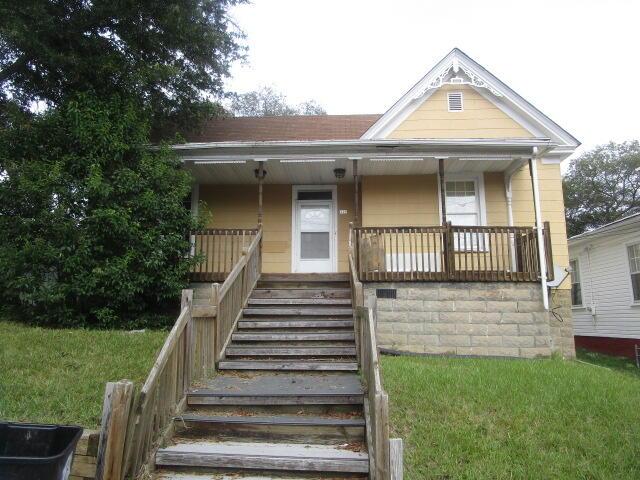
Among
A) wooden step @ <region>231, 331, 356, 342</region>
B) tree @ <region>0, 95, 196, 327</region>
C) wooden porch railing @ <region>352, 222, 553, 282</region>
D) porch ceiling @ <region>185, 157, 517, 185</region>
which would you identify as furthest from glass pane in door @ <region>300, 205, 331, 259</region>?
wooden step @ <region>231, 331, 356, 342</region>

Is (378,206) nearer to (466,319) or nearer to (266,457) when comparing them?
(466,319)

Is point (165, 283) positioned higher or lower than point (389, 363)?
higher

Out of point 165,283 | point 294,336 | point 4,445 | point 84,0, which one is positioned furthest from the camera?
point 84,0

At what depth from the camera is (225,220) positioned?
11.9m

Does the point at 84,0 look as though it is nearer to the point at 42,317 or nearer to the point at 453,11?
Answer: the point at 42,317

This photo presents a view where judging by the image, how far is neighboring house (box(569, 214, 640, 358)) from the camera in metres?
12.8

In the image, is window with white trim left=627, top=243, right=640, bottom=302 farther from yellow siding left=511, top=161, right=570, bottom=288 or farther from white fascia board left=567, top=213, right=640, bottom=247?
yellow siding left=511, top=161, right=570, bottom=288

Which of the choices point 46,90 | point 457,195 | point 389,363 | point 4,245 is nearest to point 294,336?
point 389,363

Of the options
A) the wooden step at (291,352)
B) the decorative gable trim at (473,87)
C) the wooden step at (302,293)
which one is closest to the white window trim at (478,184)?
the decorative gable trim at (473,87)

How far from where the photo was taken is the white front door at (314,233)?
11.6 meters

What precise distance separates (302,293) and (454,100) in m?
6.45

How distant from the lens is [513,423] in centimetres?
497

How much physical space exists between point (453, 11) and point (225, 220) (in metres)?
7.36

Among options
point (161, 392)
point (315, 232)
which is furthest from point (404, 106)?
point (161, 392)
